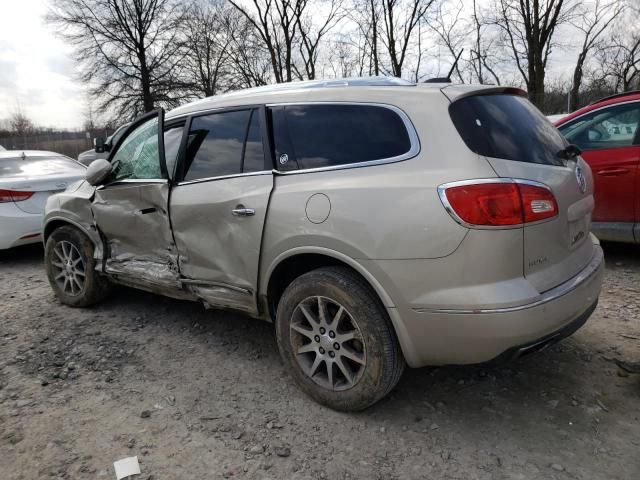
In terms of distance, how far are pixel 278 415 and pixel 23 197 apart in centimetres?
504

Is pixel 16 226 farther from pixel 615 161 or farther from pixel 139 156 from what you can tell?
pixel 615 161

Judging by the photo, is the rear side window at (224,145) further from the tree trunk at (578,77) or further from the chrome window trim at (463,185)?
the tree trunk at (578,77)

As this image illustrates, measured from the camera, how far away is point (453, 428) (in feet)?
8.36

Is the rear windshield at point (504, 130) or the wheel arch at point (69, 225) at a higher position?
the rear windshield at point (504, 130)

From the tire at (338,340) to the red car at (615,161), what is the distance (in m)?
3.34

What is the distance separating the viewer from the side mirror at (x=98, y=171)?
3930mm

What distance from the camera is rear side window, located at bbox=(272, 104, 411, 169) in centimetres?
246

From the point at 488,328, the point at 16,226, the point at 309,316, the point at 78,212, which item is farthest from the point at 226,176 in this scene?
the point at 16,226

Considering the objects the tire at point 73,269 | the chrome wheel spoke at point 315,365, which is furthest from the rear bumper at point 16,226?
the chrome wheel spoke at point 315,365

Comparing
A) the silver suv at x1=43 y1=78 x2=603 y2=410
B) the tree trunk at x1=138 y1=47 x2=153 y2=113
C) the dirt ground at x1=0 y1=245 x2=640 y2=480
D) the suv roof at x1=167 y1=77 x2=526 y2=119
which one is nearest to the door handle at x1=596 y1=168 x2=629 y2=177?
the dirt ground at x1=0 y1=245 x2=640 y2=480

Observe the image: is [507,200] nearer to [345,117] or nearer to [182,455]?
[345,117]

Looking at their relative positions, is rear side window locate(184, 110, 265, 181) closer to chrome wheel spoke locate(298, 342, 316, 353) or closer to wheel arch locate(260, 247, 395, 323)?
wheel arch locate(260, 247, 395, 323)

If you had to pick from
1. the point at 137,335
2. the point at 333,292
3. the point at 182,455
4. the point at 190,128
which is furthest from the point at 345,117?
the point at 137,335

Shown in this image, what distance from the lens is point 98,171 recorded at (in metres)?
3.93
